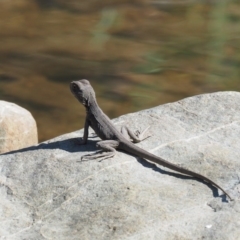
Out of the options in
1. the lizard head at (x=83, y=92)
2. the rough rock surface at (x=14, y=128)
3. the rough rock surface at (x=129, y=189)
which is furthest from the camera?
the rough rock surface at (x=14, y=128)

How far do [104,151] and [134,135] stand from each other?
40 cm

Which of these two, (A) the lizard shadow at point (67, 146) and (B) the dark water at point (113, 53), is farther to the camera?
(B) the dark water at point (113, 53)

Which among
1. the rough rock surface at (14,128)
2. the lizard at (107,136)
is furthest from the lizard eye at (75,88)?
the rough rock surface at (14,128)

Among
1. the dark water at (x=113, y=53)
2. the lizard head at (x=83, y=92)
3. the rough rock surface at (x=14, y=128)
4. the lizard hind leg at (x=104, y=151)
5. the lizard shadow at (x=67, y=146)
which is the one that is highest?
the lizard head at (x=83, y=92)

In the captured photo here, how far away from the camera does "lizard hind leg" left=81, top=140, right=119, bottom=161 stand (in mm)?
6359

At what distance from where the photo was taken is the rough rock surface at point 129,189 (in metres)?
5.40

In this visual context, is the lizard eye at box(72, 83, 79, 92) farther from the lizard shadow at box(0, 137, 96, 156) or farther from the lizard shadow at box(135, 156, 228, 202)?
the lizard shadow at box(135, 156, 228, 202)

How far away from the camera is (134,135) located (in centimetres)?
675

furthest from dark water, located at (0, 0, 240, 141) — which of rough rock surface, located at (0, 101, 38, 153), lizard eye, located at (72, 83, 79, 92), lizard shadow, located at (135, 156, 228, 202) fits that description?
lizard shadow, located at (135, 156, 228, 202)

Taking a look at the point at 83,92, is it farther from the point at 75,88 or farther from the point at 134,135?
the point at 134,135

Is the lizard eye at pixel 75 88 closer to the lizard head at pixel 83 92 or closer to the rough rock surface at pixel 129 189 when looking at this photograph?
the lizard head at pixel 83 92

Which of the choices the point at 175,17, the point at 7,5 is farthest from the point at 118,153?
the point at 7,5

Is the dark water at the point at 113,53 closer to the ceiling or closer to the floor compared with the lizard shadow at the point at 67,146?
closer to the floor

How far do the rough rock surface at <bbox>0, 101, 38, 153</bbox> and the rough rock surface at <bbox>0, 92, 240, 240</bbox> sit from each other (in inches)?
75.6
